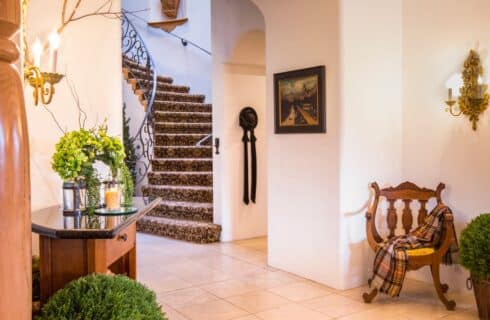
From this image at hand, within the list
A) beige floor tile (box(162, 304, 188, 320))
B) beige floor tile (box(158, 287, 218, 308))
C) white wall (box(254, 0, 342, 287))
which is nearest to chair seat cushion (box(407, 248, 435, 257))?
white wall (box(254, 0, 342, 287))

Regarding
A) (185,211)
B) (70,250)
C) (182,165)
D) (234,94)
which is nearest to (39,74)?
(70,250)

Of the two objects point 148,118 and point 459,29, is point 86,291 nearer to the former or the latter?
point 459,29

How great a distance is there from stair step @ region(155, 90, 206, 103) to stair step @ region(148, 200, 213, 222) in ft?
7.40

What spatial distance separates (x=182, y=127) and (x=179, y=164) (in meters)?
0.92

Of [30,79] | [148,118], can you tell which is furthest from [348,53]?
[148,118]

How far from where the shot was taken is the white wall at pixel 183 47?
8.05 metres

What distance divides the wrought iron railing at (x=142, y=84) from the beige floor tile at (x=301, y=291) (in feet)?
11.5

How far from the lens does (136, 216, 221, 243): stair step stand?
214 inches

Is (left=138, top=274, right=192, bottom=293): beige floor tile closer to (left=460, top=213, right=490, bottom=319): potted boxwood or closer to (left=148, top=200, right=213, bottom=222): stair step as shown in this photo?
(left=148, top=200, right=213, bottom=222): stair step

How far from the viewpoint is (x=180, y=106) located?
25.3 ft

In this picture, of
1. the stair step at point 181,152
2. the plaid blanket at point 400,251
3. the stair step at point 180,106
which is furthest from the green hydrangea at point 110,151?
the stair step at point 180,106

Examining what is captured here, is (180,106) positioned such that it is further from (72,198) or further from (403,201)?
(72,198)

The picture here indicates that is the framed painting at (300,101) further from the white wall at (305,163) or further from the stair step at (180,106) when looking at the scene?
the stair step at (180,106)

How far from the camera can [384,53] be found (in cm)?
388
